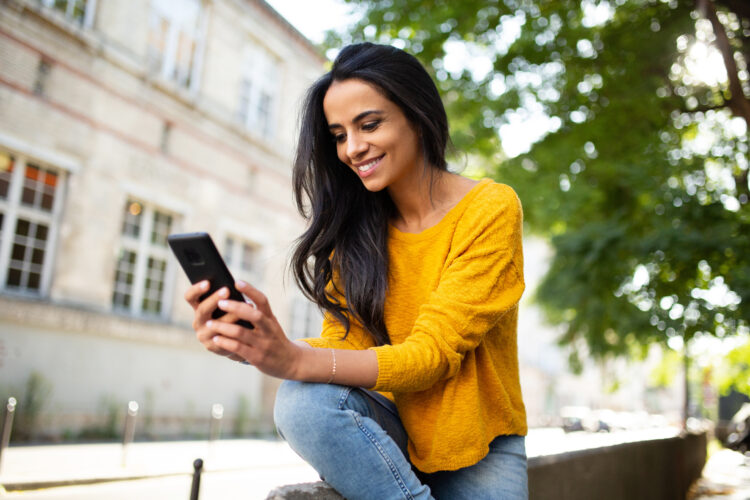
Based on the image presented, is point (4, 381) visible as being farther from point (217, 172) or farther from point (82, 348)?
point (217, 172)

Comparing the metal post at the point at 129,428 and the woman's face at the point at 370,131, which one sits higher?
the woman's face at the point at 370,131

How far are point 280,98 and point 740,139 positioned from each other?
12.8m

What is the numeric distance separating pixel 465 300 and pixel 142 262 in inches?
498

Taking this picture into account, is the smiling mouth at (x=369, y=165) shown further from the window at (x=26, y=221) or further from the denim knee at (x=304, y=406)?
the window at (x=26, y=221)

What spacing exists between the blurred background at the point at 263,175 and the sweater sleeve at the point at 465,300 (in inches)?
90.5

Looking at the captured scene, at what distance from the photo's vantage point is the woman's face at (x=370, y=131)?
80.5 inches

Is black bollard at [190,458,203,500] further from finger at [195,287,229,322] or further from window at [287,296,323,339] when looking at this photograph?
window at [287,296,323,339]

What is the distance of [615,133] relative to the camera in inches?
343

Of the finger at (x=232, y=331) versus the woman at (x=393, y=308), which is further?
the woman at (x=393, y=308)

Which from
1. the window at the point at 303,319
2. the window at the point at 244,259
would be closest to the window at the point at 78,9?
the window at the point at 244,259

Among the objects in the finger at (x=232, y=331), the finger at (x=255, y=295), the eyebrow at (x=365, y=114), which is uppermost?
the eyebrow at (x=365, y=114)

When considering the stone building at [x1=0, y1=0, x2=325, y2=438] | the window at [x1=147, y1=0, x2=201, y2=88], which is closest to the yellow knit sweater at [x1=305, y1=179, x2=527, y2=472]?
the stone building at [x1=0, y1=0, x2=325, y2=438]

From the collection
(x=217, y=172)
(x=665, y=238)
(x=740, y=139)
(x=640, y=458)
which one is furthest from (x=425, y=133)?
(x=217, y=172)

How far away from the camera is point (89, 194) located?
39.4 feet
